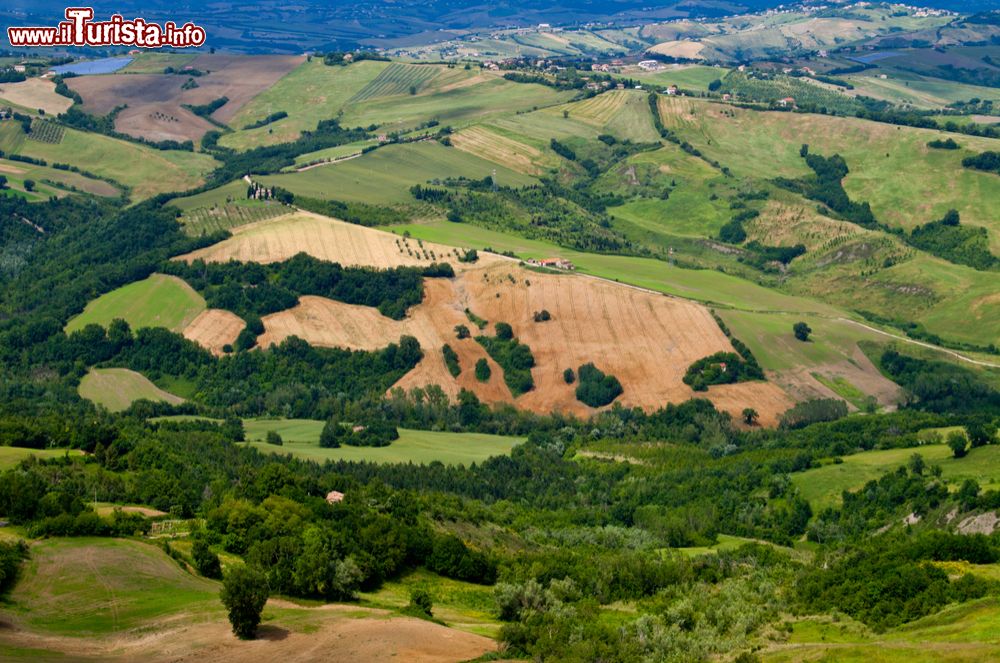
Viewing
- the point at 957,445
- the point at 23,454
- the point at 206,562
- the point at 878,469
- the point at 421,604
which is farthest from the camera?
the point at 878,469

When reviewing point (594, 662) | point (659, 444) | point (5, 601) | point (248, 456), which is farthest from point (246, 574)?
point (659, 444)

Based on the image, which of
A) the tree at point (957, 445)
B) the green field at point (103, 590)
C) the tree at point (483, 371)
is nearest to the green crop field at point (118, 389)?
the tree at point (483, 371)

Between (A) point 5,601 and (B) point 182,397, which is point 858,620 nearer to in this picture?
(A) point 5,601

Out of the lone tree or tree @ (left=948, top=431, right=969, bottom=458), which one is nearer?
Answer: the lone tree

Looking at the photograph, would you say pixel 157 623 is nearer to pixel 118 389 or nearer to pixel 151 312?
pixel 118 389

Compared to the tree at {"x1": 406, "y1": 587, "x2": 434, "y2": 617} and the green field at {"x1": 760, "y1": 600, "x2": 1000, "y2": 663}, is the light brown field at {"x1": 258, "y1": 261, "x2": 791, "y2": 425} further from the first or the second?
the green field at {"x1": 760, "y1": 600, "x2": 1000, "y2": 663}

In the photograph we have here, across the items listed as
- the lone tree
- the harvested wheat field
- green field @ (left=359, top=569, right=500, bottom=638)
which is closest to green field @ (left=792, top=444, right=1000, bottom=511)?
green field @ (left=359, top=569, right=500, bottom=638)

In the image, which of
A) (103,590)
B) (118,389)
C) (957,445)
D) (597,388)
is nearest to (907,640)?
(103,590)
